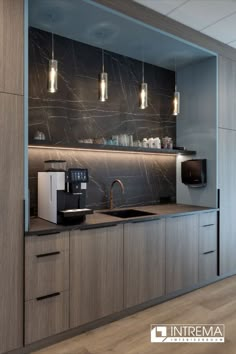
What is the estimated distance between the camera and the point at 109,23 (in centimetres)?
267

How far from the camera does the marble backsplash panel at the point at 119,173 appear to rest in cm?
283

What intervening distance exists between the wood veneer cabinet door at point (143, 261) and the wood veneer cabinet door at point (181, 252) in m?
0.09

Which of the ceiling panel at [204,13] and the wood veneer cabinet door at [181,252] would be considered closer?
the ceiling panel at [204,13]

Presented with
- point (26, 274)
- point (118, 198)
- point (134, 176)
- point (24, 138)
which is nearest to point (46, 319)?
point (26, 274)

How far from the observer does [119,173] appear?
3.43m

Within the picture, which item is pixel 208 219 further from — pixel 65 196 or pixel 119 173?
pixel 65 196

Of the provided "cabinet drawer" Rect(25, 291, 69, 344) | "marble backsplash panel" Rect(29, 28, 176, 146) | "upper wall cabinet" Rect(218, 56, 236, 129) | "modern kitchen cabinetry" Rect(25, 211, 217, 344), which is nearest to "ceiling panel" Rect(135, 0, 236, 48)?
"upper wall cabinet" Rect(218, 56, 236, 129)

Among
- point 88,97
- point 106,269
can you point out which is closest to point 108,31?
point 88,97

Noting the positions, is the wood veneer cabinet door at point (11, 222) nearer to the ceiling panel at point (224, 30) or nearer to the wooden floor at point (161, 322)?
the wooden floor at point (161, 322)

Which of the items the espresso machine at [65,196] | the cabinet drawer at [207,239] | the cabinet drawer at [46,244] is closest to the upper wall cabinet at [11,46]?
the espresso machine at [65,196]

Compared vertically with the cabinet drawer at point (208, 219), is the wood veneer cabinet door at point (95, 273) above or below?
below

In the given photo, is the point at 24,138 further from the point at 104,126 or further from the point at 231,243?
the point at 231,243

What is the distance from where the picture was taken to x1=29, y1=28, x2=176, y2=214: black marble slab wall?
2.83 meters

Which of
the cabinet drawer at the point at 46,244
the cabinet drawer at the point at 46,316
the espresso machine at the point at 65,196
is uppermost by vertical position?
the espresso machine at the point at 65,196
